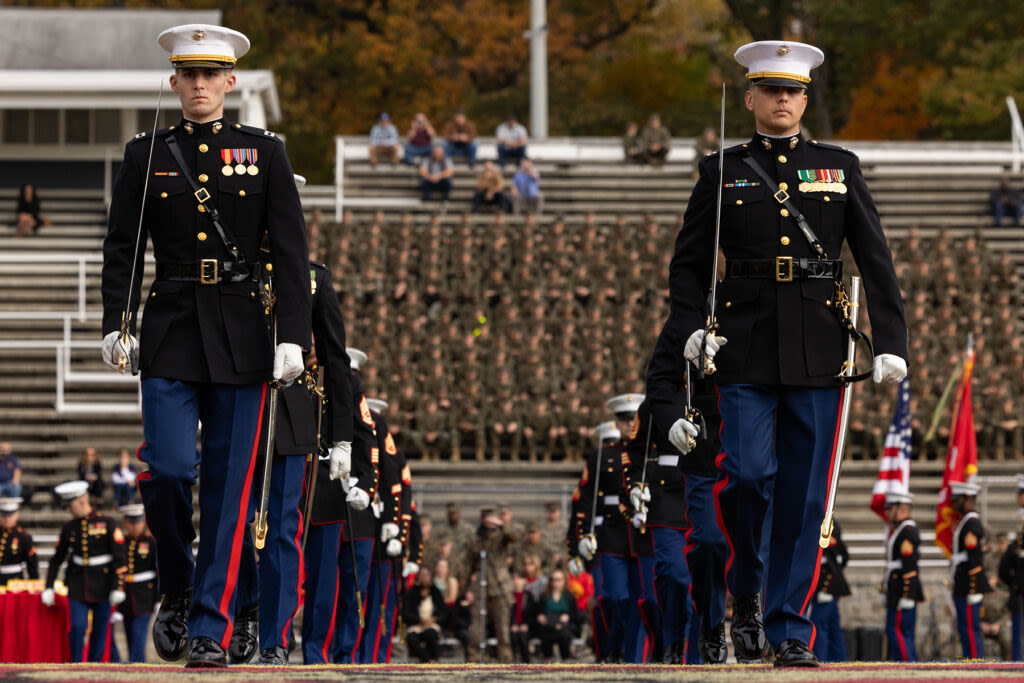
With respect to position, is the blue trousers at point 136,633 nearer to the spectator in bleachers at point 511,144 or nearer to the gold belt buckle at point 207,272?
the gold belt buckle at point 207,272

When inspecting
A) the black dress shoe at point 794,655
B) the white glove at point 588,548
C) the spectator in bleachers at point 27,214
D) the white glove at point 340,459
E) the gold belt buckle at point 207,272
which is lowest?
the white glove at point 588,548

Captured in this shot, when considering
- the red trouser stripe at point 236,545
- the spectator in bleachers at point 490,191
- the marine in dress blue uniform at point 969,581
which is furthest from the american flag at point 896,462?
the red trouser stripe at point 236,545

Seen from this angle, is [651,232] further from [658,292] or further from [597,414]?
[597,414]

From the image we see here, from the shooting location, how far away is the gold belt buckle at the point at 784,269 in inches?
299

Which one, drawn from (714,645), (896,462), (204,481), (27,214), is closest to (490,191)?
(27,214)

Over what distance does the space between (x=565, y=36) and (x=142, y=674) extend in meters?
44.2

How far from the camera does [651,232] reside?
97.5 ft

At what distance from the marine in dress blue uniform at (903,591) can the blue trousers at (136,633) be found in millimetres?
7344

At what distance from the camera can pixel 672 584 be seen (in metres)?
12.7

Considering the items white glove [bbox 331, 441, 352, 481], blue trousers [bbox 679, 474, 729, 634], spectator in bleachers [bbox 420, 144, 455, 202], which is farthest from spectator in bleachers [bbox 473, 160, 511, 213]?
Result: white glove [bbox 331, 441, 352, 481]

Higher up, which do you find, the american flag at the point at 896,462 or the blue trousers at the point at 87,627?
the american flag at the point at 896,462

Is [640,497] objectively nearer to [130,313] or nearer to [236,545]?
[236,545]

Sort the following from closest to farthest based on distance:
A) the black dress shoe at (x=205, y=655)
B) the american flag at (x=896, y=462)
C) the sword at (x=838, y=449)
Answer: the black dress shoe at (x=205, y=655)
the sword at (x=838, y=449)
the american flag at (x=896, y=462)

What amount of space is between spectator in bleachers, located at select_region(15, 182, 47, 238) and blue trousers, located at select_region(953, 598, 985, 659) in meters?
18.4
